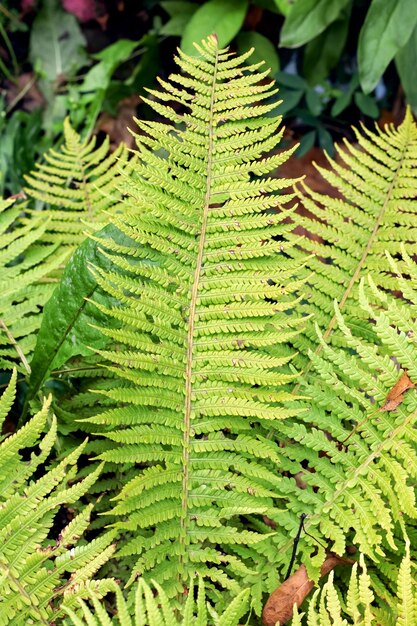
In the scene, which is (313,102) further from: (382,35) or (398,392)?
(398,392)

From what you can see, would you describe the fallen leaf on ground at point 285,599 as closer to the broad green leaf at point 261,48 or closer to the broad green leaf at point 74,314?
the broad green leaf at point 74,314

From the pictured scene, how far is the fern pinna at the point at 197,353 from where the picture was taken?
0.99 m

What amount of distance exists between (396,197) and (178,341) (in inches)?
20.3

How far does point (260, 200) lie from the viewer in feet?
3.47

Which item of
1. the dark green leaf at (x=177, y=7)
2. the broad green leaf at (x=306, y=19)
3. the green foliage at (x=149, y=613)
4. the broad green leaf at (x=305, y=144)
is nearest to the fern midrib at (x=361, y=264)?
the green foliage at (x=149, y=613)

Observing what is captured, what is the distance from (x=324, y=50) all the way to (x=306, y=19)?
0.35 metres

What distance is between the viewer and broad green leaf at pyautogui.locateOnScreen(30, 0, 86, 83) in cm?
246

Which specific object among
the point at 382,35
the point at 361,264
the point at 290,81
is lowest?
the point at 361,264

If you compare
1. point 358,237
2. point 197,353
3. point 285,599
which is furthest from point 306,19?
point 285,599

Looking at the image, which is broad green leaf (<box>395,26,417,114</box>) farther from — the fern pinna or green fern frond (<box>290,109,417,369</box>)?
the fern pinna

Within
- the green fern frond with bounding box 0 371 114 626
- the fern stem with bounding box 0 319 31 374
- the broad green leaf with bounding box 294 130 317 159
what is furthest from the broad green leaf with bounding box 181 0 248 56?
the green fern frond with bounding box 0 371 114 626

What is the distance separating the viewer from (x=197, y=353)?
1015 millimetres

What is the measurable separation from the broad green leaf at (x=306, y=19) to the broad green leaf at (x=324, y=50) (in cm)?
25

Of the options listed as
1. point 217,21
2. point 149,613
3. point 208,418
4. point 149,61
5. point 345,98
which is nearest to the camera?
point 149,613
